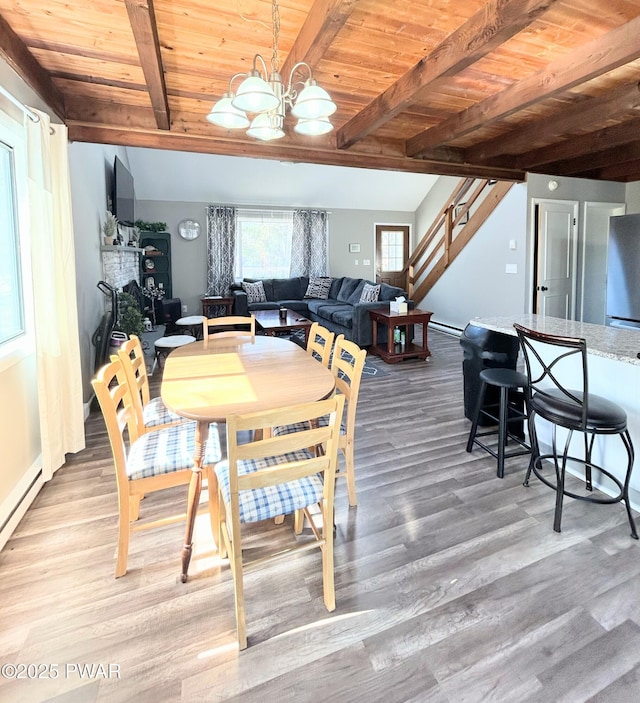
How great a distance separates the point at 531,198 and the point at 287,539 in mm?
5290

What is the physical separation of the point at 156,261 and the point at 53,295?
5.37 metres

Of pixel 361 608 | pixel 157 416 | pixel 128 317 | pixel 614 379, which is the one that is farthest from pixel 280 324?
pixel 361 608

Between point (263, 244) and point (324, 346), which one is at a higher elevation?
point (263, 244)

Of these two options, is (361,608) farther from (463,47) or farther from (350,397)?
(463,47)

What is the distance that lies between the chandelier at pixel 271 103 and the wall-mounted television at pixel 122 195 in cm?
348

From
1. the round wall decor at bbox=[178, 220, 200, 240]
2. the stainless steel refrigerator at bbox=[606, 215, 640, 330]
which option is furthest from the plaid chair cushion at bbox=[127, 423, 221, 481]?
the round wall decor at bbox=[178, 220, 200, 240]

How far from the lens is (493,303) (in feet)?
20.2

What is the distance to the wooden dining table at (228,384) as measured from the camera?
1780 millimetres

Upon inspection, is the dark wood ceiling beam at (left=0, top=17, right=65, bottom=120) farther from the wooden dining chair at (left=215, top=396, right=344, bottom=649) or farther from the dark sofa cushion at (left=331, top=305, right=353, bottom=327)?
the dark sofa cushion at (left=331, top=305, right=353, bottom=327)

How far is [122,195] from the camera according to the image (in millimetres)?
5336

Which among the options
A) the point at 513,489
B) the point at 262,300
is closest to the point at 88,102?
the point at 513,489

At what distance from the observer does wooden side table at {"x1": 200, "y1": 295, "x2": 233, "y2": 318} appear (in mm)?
7641

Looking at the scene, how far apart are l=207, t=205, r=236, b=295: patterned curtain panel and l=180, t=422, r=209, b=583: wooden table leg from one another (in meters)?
6.69

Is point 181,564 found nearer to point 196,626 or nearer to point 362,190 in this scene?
point 196,626
